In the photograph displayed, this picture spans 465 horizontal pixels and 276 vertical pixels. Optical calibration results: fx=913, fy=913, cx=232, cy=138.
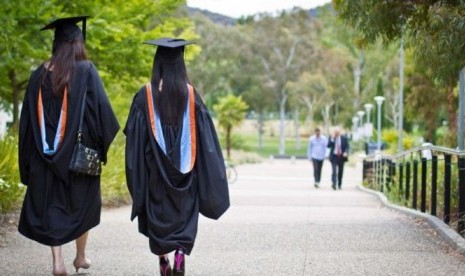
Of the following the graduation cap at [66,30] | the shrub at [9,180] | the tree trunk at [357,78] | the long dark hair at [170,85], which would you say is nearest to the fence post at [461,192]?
the long dark hair at [170,85]

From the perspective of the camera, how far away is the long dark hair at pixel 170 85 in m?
6.15

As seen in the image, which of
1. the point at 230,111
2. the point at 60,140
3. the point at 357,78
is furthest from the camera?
the point at 357,78

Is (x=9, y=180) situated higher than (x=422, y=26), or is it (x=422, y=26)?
(x=422, y=26)

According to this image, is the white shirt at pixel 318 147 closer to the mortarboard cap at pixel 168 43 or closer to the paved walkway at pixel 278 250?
the paved walkway at pixel 278 250

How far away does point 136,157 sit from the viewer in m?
6.10

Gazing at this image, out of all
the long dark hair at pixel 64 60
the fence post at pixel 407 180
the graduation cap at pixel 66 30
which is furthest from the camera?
the fence post at pixel 407 180

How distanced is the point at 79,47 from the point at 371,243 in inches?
144

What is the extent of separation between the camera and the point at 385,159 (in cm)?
2058

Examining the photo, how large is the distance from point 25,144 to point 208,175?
131 centimetres

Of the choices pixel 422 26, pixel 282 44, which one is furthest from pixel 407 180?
pixel 282 44

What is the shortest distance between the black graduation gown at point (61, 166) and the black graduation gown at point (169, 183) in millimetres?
322

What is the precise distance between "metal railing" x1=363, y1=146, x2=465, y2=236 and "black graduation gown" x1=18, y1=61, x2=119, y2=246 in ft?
12.7

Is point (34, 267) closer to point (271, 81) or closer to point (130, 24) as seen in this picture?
point (130, 24)

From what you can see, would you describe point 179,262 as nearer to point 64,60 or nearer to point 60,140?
point 60,140
